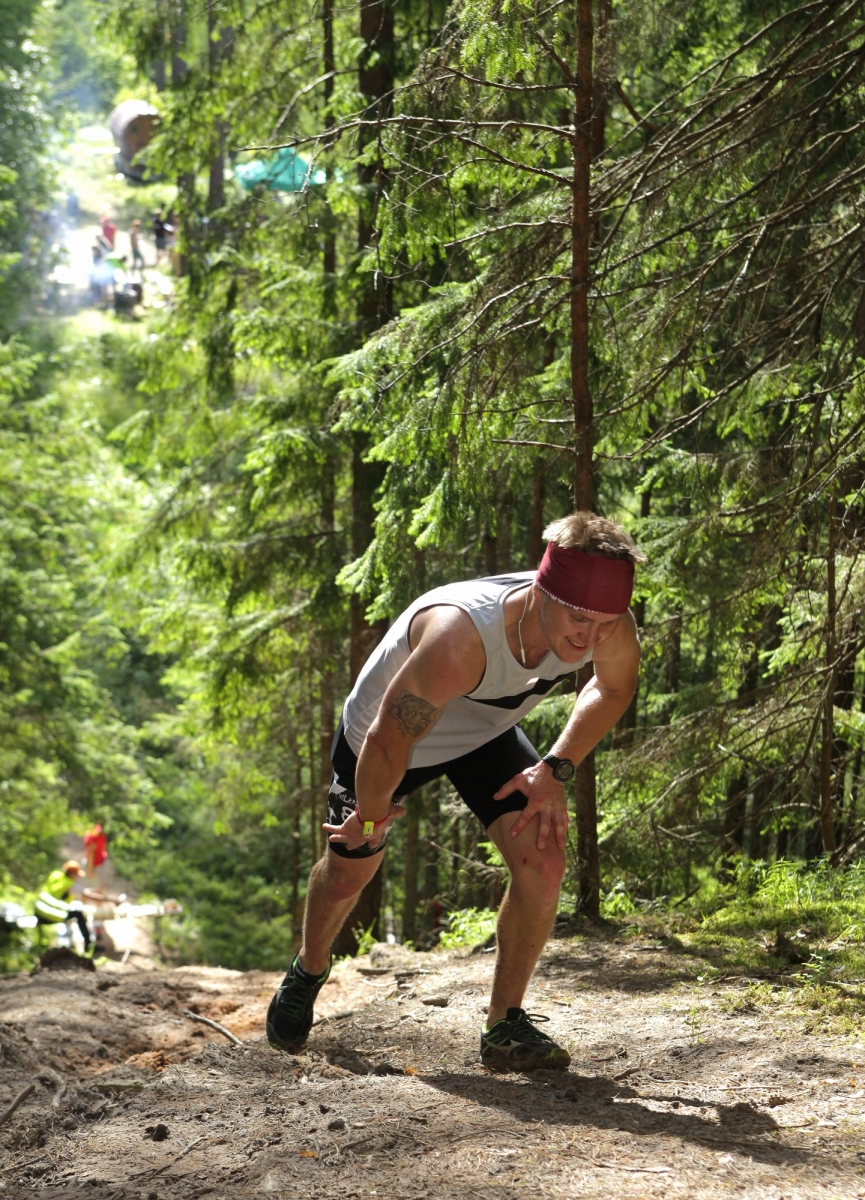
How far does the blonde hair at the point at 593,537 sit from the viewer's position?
3406 mm

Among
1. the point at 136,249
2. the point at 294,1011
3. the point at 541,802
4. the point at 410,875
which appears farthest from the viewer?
the point at 136,249

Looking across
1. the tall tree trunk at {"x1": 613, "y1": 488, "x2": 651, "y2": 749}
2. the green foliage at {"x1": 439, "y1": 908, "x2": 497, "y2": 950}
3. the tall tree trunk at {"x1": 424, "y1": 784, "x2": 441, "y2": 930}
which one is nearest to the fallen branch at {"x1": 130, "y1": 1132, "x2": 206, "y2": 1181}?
the green foliage at {"x1": 439, "y1": 908, "x2": 497, "y2": 950}

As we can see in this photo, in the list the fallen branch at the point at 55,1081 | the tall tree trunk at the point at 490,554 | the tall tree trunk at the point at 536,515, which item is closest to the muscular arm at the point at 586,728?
the fallen branch at the point at 55,1081

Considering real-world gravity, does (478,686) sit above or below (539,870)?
above

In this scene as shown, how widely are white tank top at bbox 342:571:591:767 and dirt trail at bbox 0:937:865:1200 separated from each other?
1.16 m

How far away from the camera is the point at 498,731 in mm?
3898

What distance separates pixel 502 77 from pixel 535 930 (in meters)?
4.43

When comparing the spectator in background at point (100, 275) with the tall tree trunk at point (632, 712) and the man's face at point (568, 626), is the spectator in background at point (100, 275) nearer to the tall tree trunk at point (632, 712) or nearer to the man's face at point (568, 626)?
the tall tree trunk at point (632, 712)

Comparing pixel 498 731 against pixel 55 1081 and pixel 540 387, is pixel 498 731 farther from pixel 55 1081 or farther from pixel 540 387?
pixel 540 387

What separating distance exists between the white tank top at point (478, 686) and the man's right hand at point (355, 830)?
19cm

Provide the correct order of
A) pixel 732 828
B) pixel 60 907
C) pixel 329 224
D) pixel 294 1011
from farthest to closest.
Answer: pixel 60 907 → pixel 329 224 → pixel 732 828 → pixel 294 1011

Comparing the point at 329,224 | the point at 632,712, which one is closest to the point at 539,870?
the point at 632,712

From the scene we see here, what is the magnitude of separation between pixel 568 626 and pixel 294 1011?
2.02 m

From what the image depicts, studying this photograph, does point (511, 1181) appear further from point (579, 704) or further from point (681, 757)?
point (681, 757)
